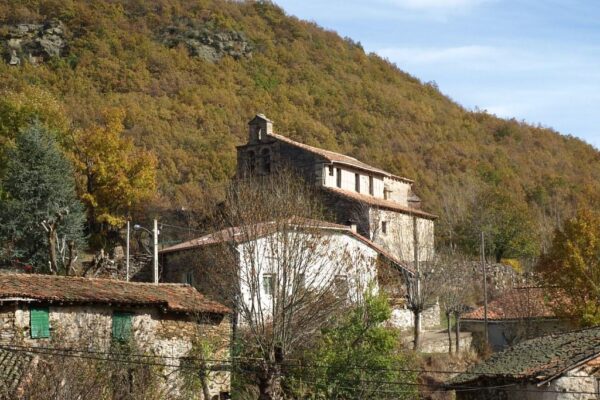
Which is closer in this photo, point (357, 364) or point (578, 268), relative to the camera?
point (357, 364)

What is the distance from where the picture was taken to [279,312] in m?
26.4

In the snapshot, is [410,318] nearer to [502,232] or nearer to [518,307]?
[518,307]

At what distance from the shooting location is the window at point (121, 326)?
81.7 ft

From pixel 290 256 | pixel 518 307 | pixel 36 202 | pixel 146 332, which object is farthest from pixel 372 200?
pixel 146 332

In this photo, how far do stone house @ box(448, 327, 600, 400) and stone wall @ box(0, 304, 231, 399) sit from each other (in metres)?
6.84

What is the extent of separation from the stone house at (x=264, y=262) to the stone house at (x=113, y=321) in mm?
1509

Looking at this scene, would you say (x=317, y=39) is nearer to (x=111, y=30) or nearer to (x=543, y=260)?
(x=111, y=30)

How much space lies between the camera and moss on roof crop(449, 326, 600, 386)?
25.1m

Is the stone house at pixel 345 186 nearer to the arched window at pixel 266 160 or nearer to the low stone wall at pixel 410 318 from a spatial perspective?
the arched window at pixel 266 160

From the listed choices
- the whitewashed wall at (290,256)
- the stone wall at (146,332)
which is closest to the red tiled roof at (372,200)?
the whitewashed wall at (290,256)

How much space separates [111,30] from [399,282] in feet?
227

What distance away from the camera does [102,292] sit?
82.7 feet

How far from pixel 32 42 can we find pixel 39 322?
74.4 metres

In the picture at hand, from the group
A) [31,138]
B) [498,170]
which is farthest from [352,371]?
[498,170]
